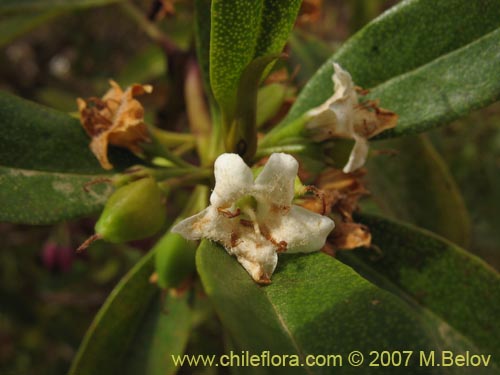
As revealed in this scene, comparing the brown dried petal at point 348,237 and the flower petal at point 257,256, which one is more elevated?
the flower petal at point 257,256

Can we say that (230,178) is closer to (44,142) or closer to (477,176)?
(44,142)

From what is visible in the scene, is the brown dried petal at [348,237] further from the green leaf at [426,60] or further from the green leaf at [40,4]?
the green leaf at [40,4]

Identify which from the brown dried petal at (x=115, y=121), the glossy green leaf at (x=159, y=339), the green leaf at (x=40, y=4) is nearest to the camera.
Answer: the brown dried petal at (x=115, y=121)

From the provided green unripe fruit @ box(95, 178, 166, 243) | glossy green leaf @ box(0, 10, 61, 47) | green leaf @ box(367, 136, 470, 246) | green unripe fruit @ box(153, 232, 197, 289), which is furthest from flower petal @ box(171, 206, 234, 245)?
glossy green leaf @ box(0, 10, 61, 47)

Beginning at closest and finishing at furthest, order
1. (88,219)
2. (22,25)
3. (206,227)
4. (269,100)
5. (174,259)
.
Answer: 1. (206,227)
2. (174,259)
3. (269,100)
4. (22,25)
5. (88,219)

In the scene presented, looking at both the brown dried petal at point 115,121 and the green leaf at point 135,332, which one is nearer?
the brown dried petal at point 115,121

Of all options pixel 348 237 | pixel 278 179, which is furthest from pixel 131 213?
pixel 348 237

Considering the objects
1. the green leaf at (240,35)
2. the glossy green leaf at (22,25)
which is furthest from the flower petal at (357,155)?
the glossy green leaf at (22,25)
